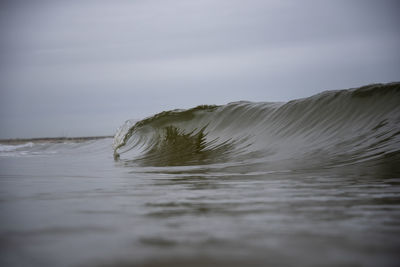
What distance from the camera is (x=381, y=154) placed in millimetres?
2715

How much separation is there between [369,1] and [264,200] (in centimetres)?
2169

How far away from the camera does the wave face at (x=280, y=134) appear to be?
3039 mm

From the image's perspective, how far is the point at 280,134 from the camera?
14.8 feet

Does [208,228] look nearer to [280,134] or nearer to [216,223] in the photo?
[216,223]

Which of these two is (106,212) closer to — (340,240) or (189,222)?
(189,222)

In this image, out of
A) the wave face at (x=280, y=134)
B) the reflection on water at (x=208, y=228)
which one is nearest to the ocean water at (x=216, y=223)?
the reflection on water at (x=208, y=228)

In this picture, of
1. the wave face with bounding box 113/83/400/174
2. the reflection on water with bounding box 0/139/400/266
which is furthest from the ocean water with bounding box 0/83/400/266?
the wave face with bounding box 113/83/400/174

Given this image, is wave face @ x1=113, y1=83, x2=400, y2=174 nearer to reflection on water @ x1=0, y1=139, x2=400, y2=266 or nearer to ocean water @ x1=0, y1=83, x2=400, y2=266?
ocean water @ x1=0, y1=83, x2=400, y2=266

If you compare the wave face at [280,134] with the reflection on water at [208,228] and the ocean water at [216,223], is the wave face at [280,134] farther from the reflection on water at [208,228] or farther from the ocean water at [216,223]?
the reflection on water at [208,228]

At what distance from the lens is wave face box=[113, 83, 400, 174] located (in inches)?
120

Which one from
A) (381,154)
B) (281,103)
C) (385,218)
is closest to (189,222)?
(385,218)

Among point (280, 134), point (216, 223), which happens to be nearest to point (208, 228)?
point (216, 223)

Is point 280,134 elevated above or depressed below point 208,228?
above

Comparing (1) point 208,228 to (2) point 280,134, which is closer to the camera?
(1) point 208,228
